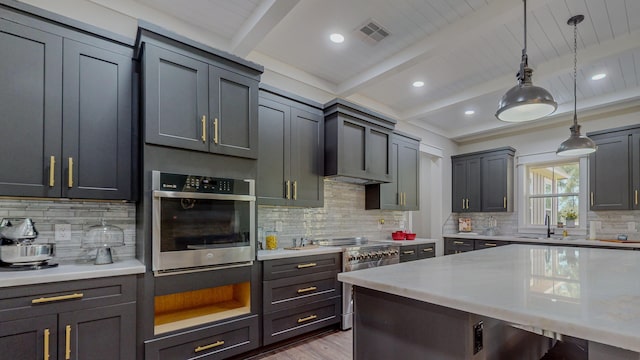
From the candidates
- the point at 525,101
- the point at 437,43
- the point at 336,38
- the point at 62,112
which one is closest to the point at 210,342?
the point at 62,112

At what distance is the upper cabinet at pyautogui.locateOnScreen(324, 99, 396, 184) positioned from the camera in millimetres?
3566

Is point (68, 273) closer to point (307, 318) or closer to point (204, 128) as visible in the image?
point (204, 128)

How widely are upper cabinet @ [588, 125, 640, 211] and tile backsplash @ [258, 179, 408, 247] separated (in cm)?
274

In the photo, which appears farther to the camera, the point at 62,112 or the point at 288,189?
the point at 288,189

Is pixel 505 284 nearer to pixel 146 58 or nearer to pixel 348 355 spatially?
pixel 348 355

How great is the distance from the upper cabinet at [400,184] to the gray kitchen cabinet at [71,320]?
3.16 metres

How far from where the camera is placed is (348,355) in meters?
2.71

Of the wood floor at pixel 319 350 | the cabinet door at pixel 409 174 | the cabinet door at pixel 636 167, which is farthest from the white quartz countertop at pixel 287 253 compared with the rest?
the cabinet door at pixel 636 167

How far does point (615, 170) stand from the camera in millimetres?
4238

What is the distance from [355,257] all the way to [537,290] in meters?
2.27

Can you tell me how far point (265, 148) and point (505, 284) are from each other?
237 centimetres

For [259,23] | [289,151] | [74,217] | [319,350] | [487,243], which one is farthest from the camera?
[487,243]

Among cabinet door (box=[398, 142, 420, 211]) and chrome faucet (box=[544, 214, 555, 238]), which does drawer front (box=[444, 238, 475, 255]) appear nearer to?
chrome faucet (box=[544, 214, 555, 238])

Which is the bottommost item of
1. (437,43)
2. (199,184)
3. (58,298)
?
(58,298)
